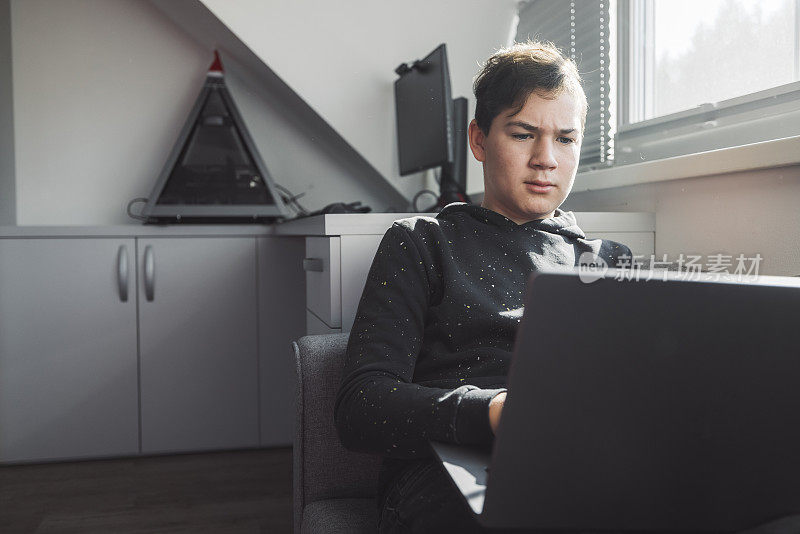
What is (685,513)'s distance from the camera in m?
0.53

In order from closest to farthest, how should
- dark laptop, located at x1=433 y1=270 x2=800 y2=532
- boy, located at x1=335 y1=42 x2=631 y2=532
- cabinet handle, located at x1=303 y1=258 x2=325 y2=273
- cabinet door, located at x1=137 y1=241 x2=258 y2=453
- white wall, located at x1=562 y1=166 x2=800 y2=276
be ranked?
dark laptop, located at x1=433 y1=270 x2=800 y2=532
boy, located at x1=335 y1=42 x2=631 y2=532
white wall, located at x1=562 y1=166 x2=800 y2=276
cabinet handle, located at x1=303 y1=258 x2=325 y2=273
cabinet door, located at x1=137 y1=241 x2=258 y2=453

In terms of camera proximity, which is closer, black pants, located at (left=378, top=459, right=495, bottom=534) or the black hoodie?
black pants, located at (left=378, top=459, right=495, bottom=534)

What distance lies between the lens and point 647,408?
1.61 feet

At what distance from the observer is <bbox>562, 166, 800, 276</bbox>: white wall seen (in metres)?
1.17

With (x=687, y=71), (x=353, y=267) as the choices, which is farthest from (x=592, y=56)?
(x=353, y=267)

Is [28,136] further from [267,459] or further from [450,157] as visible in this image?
[450,157]

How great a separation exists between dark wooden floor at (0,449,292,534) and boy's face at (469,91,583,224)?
1214 mm

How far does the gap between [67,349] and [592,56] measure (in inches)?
76.8

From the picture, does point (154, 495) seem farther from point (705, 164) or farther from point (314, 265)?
point (705, 164)

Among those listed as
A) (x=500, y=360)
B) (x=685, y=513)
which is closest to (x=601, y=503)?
(x=685, y=513)

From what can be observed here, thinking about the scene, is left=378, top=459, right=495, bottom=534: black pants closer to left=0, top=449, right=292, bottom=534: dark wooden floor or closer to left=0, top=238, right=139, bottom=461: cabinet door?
left=0, top=449, right=292, bottom=534: dark wooden floor

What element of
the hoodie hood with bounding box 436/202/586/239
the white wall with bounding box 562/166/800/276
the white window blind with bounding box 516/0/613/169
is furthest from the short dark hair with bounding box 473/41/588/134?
the white window blind with bounding box 516/0/613/169

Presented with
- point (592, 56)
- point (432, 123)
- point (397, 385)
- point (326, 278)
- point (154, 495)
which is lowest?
point (154, 495)

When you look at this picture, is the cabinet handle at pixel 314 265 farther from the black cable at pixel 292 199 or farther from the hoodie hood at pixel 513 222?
the black cable at pixel 292 199
